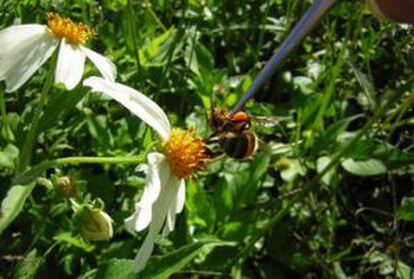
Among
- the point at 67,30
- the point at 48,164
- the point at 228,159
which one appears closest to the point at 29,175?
the point at 48,164

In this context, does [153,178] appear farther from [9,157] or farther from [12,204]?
[9,157]

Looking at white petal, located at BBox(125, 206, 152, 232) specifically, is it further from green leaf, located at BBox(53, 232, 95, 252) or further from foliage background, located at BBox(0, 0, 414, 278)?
green leaf, located at BBox(53, 232, 95, 252)

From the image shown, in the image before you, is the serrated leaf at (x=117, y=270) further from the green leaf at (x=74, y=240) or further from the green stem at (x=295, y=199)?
the green stem at (x=295, y=199)

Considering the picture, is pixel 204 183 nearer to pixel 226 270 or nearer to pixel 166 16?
pixel 226 270

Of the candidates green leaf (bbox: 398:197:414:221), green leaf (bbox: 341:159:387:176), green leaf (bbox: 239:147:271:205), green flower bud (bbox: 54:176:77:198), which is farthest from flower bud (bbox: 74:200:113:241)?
green leaf (bbox: 341:159:387:176)

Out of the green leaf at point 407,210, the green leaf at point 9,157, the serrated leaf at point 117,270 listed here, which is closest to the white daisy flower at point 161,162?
the serrated leaf at point 117,270

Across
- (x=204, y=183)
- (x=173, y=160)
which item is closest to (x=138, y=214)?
(x=173, y=160)
